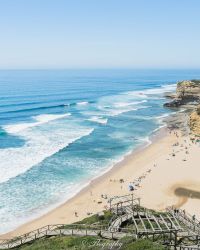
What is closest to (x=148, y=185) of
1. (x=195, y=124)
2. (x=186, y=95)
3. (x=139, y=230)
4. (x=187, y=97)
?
(x=139, y=230)

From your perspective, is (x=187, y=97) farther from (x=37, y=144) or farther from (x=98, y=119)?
(x=37, y=144)

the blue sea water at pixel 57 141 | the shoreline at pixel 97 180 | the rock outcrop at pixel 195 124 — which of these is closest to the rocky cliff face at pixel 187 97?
the blue sea water at pixel 57 141

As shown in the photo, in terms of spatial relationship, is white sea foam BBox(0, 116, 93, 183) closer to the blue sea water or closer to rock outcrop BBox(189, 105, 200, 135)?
the blue sea water

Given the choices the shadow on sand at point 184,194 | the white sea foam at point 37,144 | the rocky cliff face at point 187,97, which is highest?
the rocky cliff face at point 187,97

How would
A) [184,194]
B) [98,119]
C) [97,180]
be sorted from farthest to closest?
1. [98,119]
2. [97,180]
3. [184,194]

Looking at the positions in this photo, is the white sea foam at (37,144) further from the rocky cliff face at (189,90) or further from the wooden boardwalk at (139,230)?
the rocky cliff face at (189,90)

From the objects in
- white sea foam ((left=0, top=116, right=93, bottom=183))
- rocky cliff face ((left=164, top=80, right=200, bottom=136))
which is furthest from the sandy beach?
rocky cliff face ((left=164, top=80, right=200, bottom=136))

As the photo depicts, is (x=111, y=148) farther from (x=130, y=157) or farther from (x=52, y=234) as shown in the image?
(x=52, y=234)
